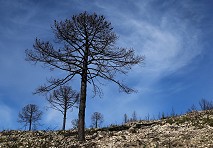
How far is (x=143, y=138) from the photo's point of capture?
644 inches

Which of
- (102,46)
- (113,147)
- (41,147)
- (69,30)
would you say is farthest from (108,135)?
(69,30)

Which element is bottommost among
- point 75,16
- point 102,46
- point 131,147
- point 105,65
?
point 131,147

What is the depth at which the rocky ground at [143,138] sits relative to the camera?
48.7 feet

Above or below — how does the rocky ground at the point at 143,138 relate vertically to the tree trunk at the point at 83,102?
below

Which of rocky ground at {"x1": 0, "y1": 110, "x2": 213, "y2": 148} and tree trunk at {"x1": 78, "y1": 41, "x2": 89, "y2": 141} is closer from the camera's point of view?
rocky ground at {"x1": 0, "y1": 110, "x2": 213, "y2": 148}

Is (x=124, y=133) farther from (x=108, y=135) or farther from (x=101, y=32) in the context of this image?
(x=101, y=32)

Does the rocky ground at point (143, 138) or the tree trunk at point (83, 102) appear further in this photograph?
the tree trunk at point (83, 102)

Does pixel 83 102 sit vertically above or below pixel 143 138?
above

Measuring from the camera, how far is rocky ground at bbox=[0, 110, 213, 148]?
14.8m

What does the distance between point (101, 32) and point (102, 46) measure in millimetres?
993

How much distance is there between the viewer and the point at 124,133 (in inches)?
722

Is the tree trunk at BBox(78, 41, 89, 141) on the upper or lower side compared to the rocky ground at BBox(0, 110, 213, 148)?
upper

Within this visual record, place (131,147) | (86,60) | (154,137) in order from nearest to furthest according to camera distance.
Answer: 1. (131,147)
2. (154,137)
3. (86,60)

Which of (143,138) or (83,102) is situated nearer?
(143,138)
